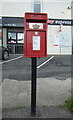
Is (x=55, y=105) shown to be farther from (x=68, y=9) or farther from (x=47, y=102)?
(x=68, y=9)

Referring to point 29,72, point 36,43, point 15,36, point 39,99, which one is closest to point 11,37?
point 15,36

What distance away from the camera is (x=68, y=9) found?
1606 cm

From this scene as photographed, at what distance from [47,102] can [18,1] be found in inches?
548

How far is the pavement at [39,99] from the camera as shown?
11.1 ft

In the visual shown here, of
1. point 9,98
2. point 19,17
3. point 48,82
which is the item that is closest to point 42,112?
point 9,98

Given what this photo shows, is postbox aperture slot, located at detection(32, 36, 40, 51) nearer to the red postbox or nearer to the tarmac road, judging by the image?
the red postbox

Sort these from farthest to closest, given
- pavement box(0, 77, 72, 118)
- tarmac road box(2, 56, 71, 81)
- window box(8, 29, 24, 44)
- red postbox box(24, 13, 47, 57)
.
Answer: window box(8, 29, 24, 44), tarmac road box(2, 56, 71, 81), pavement box(0, 77, 72, 118), red postbox box(24, 13, 47, 57)

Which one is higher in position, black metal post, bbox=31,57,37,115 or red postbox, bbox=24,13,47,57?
red postbox, bbox=24,13,47,57

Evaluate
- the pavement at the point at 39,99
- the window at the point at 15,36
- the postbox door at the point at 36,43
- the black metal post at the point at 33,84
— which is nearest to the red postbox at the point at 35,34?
the postbox door at the point at 36,43

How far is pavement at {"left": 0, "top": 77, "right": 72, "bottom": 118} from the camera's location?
11.1 feet

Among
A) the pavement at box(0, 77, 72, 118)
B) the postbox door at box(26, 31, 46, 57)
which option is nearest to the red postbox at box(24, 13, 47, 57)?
the postbox door at box(26, 31, 46, 57)

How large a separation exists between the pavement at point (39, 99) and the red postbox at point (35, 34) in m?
1.28

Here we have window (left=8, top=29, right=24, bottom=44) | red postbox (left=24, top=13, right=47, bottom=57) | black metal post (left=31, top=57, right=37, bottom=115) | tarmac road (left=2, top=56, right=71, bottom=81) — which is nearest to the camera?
red postbox (left=24, top=13, right=47, bottom=57)

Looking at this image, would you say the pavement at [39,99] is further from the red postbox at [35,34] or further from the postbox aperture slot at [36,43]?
the postbox aperture slot at [36,43]
